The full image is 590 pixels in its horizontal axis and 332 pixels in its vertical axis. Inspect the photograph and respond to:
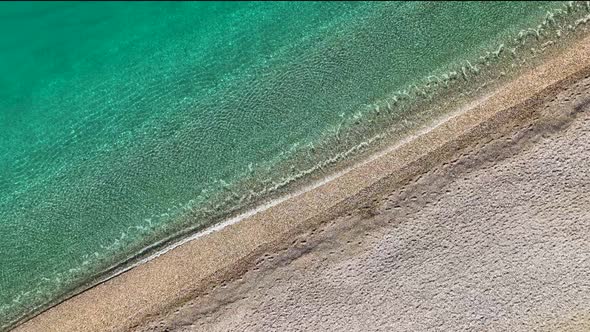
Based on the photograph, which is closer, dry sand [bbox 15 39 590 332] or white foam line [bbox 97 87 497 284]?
dry sand [bbox 15 39 590 332]

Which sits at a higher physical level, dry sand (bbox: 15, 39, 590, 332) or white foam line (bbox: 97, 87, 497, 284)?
white foam line (bbox: 97, 87, 497, 284)

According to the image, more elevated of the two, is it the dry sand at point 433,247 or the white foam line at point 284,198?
the white foam line at point 284,198

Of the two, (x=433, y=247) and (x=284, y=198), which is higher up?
(x=284, y=198)

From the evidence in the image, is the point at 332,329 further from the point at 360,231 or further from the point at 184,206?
the point at 184,206

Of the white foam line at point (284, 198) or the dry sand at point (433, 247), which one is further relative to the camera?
the white foam line at point (284, 198)
